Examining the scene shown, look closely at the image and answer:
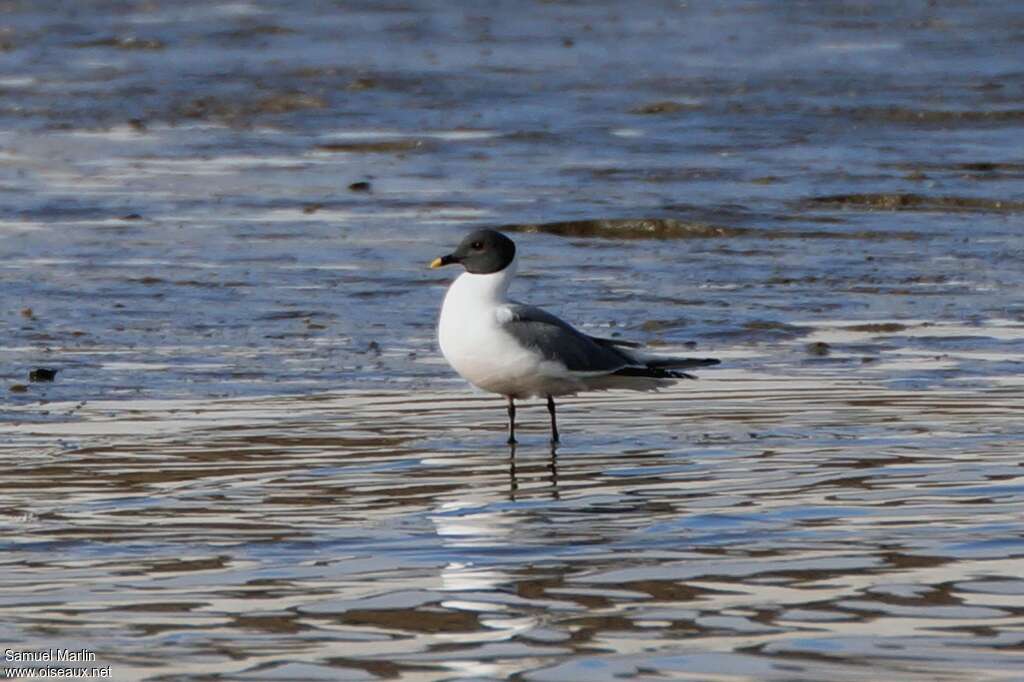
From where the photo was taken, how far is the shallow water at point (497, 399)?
5.71 meters

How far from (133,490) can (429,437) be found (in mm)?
1423

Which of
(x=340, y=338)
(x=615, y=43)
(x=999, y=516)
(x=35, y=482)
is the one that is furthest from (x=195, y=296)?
(x=615, y=43)

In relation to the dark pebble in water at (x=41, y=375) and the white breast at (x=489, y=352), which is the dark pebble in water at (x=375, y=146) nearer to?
the dark pebble in water at (x=41, y=375)

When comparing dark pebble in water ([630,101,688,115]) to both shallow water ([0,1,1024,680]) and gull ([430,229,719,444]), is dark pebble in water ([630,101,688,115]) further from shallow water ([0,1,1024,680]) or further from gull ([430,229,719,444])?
gull ([430,229,719,444])

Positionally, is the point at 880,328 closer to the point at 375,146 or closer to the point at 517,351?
the point at 517,351

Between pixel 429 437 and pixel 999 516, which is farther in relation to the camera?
pixel 429 437

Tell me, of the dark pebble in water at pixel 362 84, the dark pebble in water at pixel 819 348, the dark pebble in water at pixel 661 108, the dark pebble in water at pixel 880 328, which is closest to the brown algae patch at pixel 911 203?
the dark pebble in water at pixel 880 328

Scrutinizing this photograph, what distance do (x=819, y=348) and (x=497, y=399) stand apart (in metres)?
1.66

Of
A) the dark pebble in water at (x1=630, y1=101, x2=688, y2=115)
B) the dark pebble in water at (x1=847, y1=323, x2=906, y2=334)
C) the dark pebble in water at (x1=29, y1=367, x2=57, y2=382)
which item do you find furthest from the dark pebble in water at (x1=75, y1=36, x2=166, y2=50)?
the dark pebble in water at (x1=29, y1=367, x2=57, y2=382)

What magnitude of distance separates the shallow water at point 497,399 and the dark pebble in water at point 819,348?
0.10 feet

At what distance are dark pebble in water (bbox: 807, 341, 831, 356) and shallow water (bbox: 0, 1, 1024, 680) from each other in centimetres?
3

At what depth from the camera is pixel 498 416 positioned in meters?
9.19

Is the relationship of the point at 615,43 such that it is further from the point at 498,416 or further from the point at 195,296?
the point at 498,416

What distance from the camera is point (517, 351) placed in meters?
8.61
